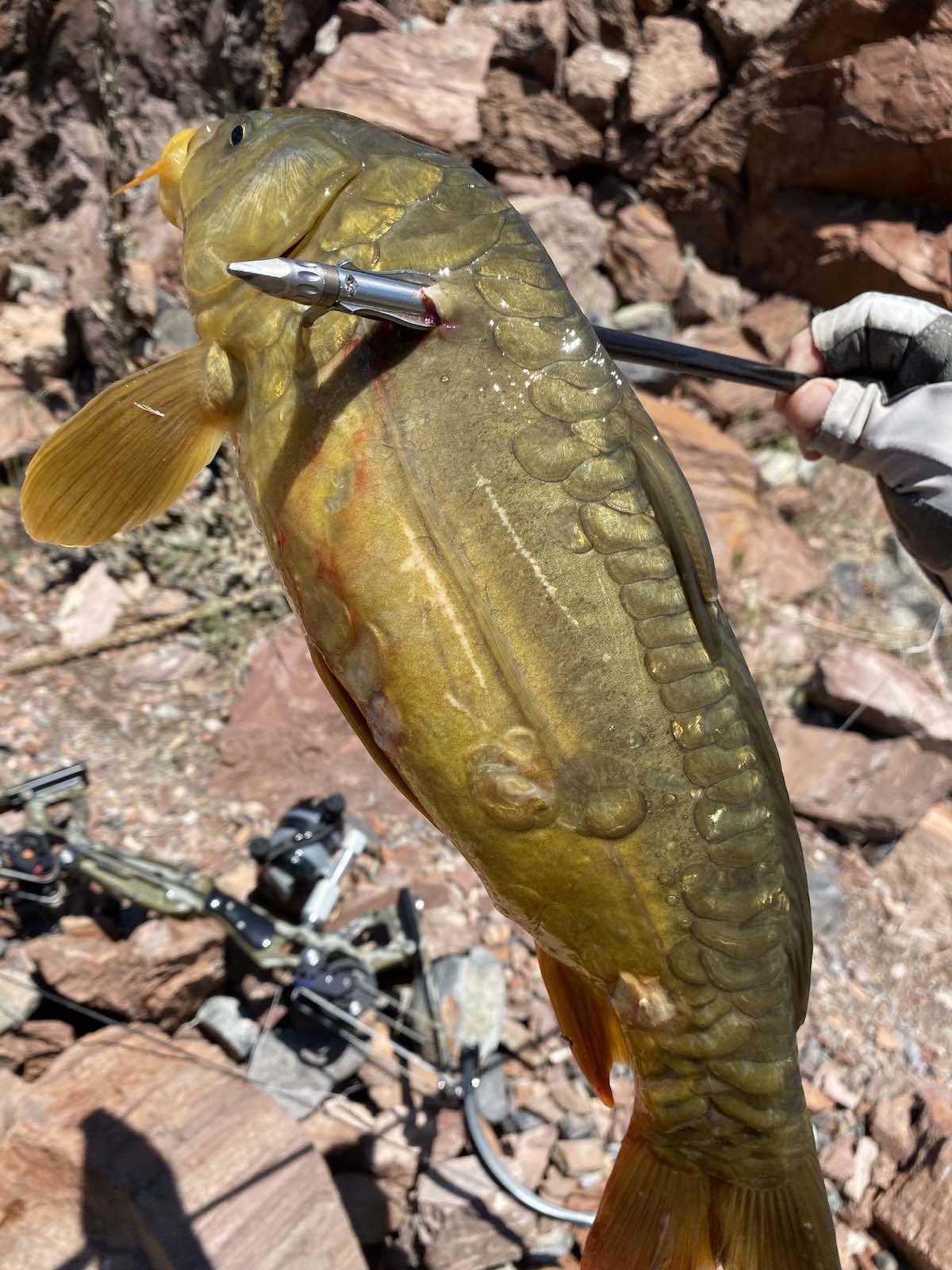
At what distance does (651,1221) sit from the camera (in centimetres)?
129

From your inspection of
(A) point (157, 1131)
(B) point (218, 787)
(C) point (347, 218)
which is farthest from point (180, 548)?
(C) point (347, 218)

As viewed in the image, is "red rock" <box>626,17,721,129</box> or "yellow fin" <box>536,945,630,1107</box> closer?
"yellow fin" <box>536,945,630,1107</box>

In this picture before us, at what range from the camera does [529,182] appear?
6605mm

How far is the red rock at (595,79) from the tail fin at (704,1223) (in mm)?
6836

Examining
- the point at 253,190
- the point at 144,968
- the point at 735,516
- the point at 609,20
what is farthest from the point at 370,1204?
the point at 609,20

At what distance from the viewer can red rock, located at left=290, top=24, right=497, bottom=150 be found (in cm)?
596

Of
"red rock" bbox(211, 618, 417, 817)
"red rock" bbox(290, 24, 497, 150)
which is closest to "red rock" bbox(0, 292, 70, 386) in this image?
"red rock" bbox(290, 24, 497, 150)

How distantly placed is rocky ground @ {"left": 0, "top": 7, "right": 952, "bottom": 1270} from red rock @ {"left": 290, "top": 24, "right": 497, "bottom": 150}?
3 centimetres

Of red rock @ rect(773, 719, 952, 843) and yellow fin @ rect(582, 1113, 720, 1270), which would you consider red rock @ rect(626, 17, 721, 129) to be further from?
yellow fin @ rect(582, 1113, 720, 1270)

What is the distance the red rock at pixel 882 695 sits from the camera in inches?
Answer: 174

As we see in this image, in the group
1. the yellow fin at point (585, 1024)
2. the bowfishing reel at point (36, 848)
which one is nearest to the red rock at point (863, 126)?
the bowfishing reel at point (36, 848)

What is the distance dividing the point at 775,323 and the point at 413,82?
281 cm

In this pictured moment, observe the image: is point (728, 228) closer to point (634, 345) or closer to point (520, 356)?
point (634, 345)

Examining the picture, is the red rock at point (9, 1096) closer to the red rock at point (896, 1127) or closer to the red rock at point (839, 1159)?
the red rock at point (839, 1159)
